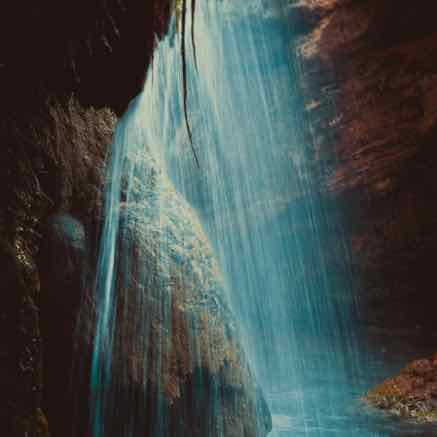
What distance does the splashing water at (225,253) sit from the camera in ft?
14.0

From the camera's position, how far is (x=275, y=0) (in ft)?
50.4

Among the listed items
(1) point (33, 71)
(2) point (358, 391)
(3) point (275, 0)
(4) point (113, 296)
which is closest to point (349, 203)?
(2) point (358, 391)

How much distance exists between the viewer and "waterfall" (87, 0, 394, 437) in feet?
14.0

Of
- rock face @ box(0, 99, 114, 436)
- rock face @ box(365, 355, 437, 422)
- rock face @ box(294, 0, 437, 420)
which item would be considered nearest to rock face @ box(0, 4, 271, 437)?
rock face @ box(0, 99, 114, 436)

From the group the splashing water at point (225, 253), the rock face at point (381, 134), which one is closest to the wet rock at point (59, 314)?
the splashing water at point (225, 253)

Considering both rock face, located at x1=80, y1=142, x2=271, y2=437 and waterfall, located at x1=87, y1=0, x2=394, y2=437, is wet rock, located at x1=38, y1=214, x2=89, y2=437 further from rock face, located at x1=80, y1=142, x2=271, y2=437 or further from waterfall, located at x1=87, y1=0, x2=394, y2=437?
rock face, located at x1=80, y1=142, x2=271, y2=437

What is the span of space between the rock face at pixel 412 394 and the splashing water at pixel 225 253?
855 millimetres

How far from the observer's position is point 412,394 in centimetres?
873

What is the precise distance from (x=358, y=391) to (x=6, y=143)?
13481 millimetres

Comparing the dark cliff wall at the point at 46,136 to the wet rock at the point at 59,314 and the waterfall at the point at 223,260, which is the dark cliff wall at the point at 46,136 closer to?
the wet rock at the point at 59,314

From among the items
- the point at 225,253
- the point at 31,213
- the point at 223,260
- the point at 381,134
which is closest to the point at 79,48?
the point at 31,213

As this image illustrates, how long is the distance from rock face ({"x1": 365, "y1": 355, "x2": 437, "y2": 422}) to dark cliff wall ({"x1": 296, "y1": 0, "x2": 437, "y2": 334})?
5.18 m

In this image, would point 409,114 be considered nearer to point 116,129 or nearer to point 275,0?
point 275,0

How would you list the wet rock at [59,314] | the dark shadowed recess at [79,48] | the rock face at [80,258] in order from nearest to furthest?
the rock face at [80,258] < the dark shadowed recess at [79,48] < the wet rock at [59,314]
